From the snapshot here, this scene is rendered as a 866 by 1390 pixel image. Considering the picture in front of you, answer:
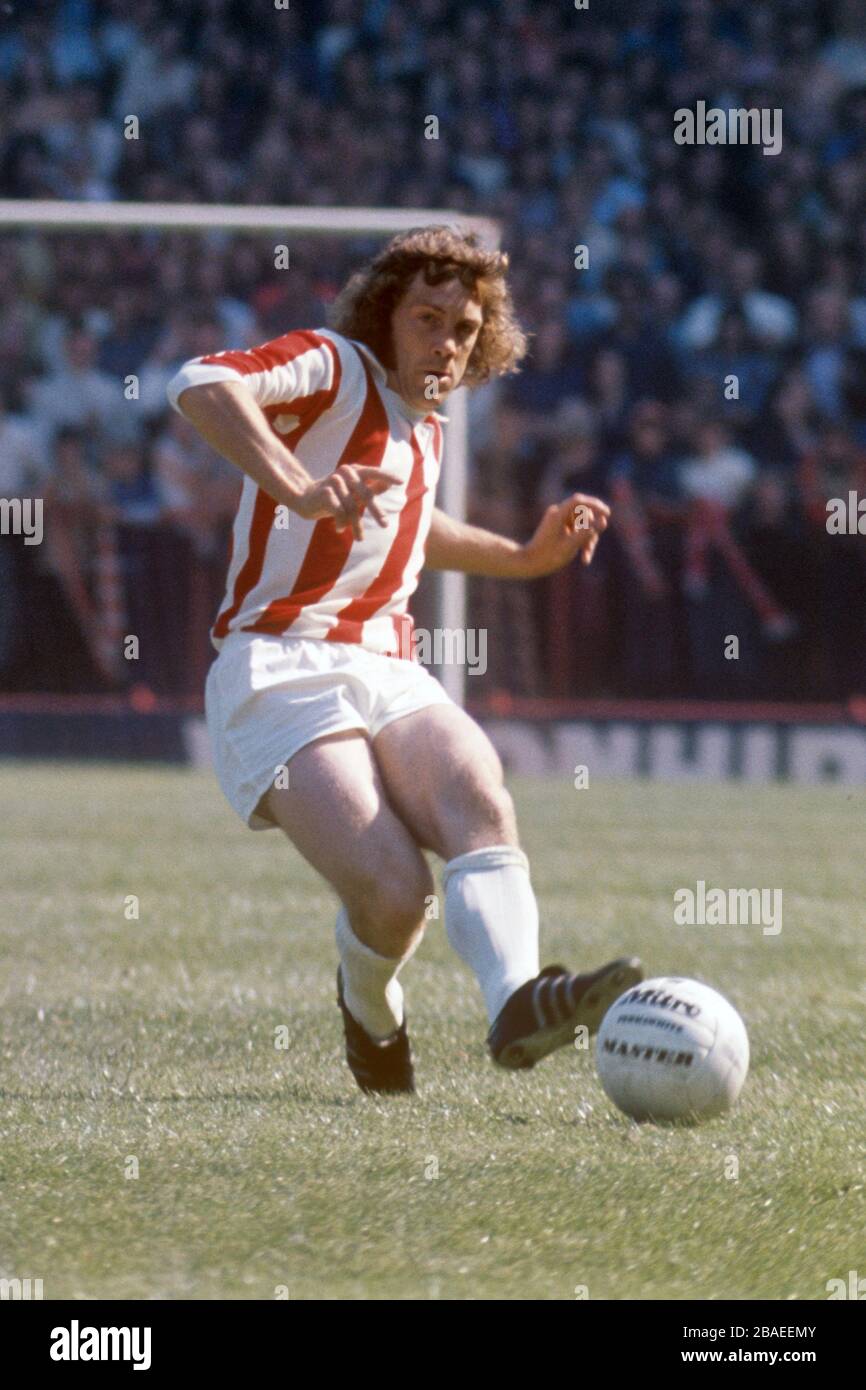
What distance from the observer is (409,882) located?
404 cm

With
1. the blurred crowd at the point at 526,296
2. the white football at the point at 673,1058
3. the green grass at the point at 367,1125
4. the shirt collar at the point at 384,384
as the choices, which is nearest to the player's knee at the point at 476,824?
the white football at the point at 673,1058

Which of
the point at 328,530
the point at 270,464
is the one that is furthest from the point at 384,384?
the point at 270,464

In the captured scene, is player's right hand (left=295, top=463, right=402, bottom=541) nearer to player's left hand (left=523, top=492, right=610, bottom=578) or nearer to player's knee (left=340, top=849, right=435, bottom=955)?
player's knee (left=340, top=849, right=435, bottom=955)

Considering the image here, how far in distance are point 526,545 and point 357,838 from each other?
3.31 feet

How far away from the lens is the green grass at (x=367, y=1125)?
304cm

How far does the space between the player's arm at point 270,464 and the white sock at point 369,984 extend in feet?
2.90

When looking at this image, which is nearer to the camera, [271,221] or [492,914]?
[492,914]

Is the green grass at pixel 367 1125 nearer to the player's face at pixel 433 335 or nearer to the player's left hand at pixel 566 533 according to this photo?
the player's left hand at pixel 566 533

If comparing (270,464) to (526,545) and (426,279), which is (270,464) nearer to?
(426,279)

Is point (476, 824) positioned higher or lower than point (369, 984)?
higher

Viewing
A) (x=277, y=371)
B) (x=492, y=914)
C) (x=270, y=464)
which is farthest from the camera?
(x=277, y=371)

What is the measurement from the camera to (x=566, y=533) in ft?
15.0
